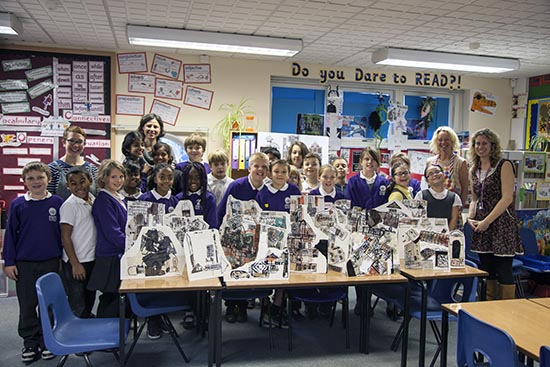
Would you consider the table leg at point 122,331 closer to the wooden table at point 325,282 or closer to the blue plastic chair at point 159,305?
the blue plastic chair at point 159,305

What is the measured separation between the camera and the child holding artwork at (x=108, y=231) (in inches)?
121

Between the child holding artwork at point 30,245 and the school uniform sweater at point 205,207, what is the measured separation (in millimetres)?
961

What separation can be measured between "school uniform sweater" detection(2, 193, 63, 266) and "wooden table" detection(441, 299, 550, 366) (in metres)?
2.62

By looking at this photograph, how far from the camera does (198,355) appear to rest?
322 centimetres

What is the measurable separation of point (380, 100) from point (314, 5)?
3.26m

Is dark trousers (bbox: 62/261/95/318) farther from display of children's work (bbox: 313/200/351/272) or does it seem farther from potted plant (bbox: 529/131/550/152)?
potted plant (bbox: 529/131/550/152)

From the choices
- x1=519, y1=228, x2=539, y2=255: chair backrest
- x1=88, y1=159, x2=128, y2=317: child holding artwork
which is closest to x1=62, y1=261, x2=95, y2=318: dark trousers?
x1=88, y1=159, x2=128, y2=317: child holding artwork

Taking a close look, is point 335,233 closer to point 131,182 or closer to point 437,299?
point 437,299

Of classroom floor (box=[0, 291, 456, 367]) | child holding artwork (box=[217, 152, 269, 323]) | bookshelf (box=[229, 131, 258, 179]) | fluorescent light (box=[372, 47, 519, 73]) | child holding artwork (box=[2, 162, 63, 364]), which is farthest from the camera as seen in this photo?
bookshelf (box=[229, 131, 258, 179])

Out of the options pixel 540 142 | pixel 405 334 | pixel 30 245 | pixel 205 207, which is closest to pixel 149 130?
pixel 205 207

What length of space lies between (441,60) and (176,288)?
444cm

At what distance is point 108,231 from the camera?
3.07m

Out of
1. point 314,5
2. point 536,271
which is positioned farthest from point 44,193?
point 536,271

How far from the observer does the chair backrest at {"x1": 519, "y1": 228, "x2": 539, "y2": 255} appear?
194 inches
